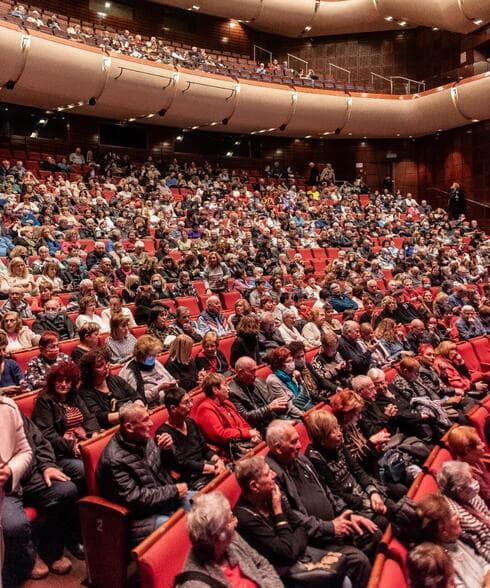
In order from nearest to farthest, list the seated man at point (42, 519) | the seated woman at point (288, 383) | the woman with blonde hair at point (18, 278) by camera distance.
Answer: the seated man at point (42, 519) < the seated woman at point (288, 383) < the woman with blonde hair at point (18, 278)

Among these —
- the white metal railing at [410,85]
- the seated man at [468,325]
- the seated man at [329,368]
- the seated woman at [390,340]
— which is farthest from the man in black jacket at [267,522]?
the white metal railing at [410,85]

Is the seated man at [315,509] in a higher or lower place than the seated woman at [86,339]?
lower

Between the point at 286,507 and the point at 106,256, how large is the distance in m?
3.37

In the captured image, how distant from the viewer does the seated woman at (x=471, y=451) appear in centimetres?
171

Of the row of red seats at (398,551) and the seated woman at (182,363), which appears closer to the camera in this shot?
the row of red seats at (398,551)

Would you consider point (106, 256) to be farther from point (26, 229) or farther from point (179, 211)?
point (179, 211)

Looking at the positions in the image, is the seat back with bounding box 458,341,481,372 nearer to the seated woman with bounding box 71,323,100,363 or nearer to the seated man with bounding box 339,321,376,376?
the seated man with bounding box 339,321,376,376

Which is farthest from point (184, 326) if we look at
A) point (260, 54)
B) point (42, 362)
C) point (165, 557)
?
point (260, 54)

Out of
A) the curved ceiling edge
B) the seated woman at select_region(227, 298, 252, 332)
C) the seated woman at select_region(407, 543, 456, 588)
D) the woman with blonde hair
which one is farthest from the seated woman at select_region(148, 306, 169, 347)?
the curved ceiling edge

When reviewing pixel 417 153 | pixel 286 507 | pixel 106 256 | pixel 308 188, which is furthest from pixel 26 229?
pixel 417 153

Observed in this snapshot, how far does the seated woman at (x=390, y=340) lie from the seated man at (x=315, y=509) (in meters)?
1.72

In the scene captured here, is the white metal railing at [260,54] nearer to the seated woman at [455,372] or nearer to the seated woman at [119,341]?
the seated woman at [455,372]

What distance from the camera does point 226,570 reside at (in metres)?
1.14

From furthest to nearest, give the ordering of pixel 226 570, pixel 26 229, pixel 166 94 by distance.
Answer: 1. pixel 166 94
2. pixel 26 229
3. pixel 226 570
